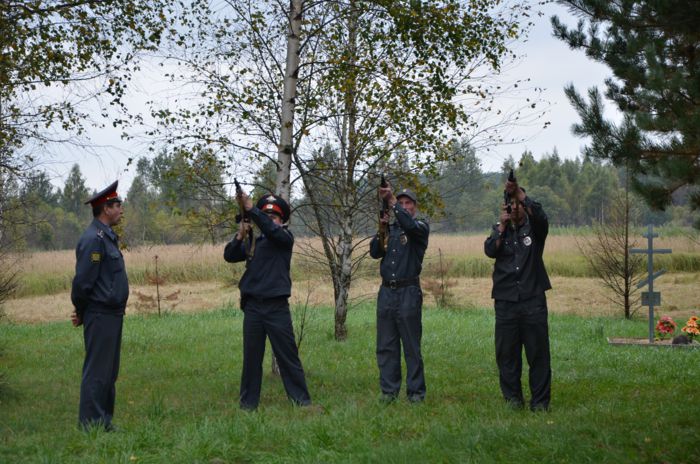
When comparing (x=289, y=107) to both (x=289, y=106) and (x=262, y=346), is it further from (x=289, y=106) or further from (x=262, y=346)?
(x=262, y=346)

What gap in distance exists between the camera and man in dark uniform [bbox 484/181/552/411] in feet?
22.6

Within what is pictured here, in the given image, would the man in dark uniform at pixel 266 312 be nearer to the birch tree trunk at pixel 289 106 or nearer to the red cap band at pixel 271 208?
the red cap band at pixel 271 208

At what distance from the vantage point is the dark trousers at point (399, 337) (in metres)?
7.37

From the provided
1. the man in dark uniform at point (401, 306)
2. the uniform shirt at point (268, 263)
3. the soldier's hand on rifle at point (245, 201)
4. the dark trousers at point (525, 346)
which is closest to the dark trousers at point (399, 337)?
the man in dark uniform at point (401, 306)

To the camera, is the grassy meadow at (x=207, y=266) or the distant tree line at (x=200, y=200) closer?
the distant tree line at (x=200, y=200)

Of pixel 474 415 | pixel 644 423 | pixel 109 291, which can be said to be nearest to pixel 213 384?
pixel 109 291

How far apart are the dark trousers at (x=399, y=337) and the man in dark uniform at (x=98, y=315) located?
8.30ft

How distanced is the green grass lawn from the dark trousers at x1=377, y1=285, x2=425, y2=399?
0.22 m

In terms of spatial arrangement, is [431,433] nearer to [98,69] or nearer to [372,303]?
[98,69]

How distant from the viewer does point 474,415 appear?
6.49 metres

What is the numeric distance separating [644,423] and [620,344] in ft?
22.4

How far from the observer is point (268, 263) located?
282 inches

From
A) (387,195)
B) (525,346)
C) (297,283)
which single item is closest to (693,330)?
(525,346)

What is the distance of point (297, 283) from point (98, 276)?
19.0 m
